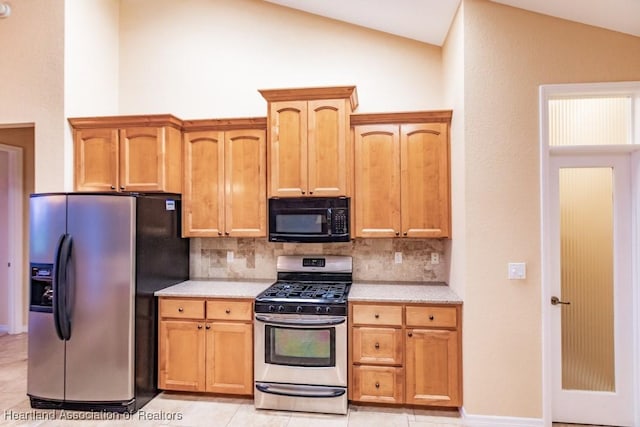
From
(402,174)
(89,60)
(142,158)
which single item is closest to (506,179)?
(402,174)

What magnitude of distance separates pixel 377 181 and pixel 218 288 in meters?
1.71

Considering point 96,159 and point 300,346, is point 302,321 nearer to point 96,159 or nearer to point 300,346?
point 300,346

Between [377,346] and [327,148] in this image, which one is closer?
[377,346]

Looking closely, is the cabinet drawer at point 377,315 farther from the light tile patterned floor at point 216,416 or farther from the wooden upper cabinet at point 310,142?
the wooden upper cabinet at point 310,142

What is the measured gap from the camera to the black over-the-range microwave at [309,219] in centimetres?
311

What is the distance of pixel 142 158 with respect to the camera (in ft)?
10.6

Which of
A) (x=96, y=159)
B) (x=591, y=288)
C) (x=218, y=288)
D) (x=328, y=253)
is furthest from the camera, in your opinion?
(x=328, y=253)

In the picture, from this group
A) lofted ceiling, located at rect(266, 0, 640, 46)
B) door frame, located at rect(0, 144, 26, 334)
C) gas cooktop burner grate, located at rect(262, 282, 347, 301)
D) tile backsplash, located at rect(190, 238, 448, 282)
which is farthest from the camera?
door frame, located at rect(0, 144, 26, 334)

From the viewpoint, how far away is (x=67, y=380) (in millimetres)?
2799

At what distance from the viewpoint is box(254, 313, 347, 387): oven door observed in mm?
2773

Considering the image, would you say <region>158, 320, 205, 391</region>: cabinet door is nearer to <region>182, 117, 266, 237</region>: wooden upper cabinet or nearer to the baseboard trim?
<region>182, 117, 266, 237</region>: wooden upper cabinet

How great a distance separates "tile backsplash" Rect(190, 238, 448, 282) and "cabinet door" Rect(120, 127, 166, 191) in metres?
0.80

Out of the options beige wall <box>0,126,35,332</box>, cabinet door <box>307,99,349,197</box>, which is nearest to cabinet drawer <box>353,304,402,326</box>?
cabinet door <box>307,99,349,197</box>

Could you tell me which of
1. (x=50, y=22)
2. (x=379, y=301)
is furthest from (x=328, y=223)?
(x=50, y=22)
